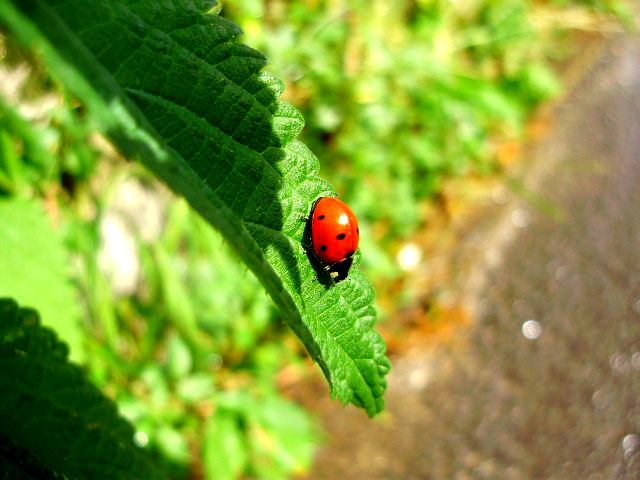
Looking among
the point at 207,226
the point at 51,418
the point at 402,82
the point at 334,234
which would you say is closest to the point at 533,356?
the point at 402,82

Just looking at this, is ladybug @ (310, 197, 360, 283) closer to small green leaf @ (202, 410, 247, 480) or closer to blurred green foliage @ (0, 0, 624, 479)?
blurred green foliage @ (0, 0, 624, 479)

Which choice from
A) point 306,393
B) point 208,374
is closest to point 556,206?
point 306,393

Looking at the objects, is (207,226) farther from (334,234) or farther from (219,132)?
(219,132)

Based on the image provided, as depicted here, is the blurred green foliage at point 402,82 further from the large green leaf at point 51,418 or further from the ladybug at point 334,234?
the large green leaf at point 51,418

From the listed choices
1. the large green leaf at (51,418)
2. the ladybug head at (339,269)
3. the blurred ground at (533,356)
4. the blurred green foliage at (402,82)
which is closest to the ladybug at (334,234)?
the ladybug head at (339,269)

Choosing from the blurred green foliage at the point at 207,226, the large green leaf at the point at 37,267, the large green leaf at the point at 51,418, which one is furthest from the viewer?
the blurred green foliage at the point at 207,226

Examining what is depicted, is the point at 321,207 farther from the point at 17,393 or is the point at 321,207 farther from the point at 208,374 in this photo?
the point at 208,374
